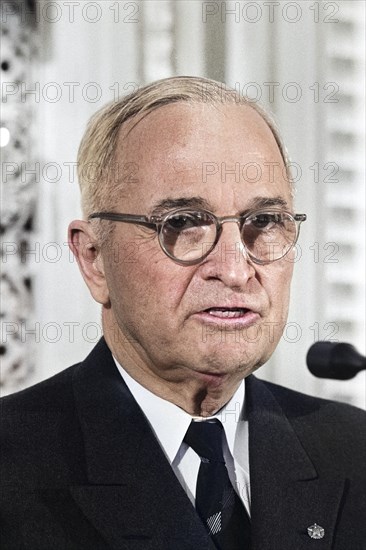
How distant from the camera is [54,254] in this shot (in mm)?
1344

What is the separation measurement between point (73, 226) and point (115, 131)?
160 millimetres

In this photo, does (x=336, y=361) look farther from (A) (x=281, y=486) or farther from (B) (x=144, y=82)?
(B) (x=144, y=82)

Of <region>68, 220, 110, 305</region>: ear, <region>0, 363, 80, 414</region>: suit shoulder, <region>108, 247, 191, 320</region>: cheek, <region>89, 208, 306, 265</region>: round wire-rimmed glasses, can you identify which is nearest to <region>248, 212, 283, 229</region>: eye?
<region>89, 208, 306, 265</region>: round wire-rimmed glasses

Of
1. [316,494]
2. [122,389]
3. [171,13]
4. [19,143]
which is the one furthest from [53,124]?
[316,494]

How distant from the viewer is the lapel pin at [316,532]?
47.3 inches

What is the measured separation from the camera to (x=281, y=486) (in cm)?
122

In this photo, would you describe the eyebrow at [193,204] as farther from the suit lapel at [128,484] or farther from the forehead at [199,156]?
the suit lapel at [128,484]

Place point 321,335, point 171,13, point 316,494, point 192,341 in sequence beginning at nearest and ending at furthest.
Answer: point 192,341 → point 316,494 → point 171,13 → point 321,335

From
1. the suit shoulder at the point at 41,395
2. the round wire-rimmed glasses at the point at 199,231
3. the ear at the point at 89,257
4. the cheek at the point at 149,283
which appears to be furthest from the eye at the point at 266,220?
the suit shoulder at the point at 41,395

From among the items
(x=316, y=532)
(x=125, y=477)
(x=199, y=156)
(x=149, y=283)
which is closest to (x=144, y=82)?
(x=199, y=156)

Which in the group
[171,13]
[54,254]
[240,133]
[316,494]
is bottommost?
[316,494]

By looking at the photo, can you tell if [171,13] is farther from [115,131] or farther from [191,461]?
[191,461]

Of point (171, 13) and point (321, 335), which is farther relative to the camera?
point (321, 335)

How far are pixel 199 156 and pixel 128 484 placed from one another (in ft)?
1.49
